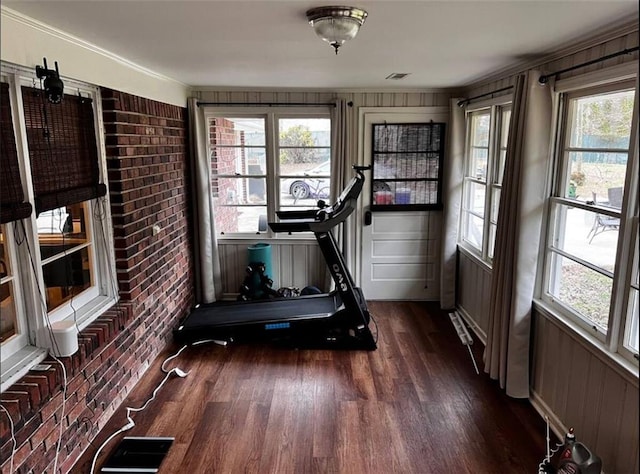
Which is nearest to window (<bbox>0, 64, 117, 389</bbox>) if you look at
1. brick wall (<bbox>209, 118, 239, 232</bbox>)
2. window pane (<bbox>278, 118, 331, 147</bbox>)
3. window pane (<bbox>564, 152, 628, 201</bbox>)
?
brick wall (<bbox>209, 118, 239, 232</bbox>)

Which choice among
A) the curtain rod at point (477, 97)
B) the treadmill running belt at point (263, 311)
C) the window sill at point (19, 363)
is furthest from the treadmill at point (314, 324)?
the window sill at point (19, 363)

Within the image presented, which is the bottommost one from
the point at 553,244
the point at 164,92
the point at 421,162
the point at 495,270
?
the point at 495,270

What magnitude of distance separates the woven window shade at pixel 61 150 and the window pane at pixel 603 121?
2.97 meters

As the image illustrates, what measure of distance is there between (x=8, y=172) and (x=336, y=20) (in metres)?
1.64

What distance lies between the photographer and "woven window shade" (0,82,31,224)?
2.09 m

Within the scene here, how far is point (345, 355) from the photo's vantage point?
12.8 ft

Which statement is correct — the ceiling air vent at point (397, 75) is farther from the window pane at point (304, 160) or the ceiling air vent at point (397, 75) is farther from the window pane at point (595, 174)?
the window pane at point (595, 174)

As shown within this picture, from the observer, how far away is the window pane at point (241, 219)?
16.8 ft

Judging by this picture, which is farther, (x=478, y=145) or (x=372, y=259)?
(x=372, y=259)

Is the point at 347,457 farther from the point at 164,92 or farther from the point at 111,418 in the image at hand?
the point at 164,92

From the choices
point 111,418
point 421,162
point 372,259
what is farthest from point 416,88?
point 111,418

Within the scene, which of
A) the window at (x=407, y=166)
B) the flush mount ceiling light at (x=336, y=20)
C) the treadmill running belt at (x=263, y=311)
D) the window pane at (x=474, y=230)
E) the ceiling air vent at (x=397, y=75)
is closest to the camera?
the flush mount ceiling light at (x=336, y=20)

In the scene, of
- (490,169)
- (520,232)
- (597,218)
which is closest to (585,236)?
(597,218)

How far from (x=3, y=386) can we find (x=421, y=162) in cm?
406
